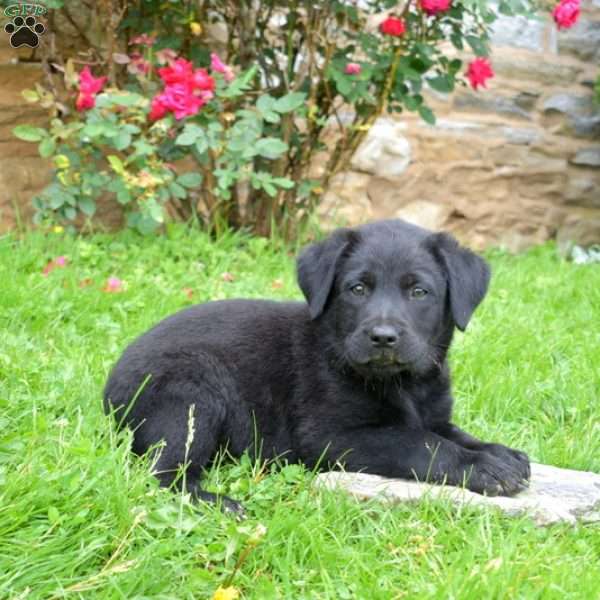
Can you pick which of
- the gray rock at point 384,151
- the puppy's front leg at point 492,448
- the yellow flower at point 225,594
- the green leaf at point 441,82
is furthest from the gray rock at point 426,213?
the yellow flower at point 225,594

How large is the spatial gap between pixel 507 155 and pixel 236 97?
257 cm

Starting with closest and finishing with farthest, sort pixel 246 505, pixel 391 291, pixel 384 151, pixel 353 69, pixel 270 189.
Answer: pixel 246 505 < pixel 391 291 < pixel 270 189 < pixel 353 69 < pixel 384 151

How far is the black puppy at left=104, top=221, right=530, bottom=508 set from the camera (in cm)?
312

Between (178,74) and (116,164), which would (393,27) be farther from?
(116,164)

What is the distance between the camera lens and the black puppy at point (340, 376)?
123 inches

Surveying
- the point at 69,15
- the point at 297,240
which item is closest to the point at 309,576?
the point at 297,240

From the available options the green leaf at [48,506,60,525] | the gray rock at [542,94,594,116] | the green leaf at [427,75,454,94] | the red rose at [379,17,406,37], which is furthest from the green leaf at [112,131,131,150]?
the gray rock at [542,94,594,116]

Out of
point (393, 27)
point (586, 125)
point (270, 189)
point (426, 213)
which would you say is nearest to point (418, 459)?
point (270, 189)

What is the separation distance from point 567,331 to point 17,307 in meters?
2.73

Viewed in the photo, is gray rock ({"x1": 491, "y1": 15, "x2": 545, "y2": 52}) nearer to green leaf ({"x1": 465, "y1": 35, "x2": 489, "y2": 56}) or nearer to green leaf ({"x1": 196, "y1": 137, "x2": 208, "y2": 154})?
green leaf ({"x1": 465, "y1": 35, "x2": 489, "y2": 56})

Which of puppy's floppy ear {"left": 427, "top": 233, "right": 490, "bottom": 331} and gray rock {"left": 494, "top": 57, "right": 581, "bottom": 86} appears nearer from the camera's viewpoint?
puppy's floppy ear {"left": 427, "top": 233, "right": 490, "bottom": 331}

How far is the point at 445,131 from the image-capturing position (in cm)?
722

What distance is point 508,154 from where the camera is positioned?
7.52 meters

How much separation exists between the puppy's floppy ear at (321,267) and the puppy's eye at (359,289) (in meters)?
0.09
